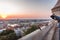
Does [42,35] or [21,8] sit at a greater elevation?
[21,8]

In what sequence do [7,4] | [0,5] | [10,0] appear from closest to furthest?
1. [0,5]
2. [7,4]
3. [10,0]

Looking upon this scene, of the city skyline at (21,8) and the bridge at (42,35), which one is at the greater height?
the city skyline at (21,8)

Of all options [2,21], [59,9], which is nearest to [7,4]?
[2,21]

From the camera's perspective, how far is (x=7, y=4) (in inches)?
64.1

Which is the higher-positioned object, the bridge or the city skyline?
the city skyline

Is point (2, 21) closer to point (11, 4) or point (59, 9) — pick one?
point (11, 4)

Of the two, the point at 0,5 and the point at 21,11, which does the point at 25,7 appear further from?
the point at 0,5

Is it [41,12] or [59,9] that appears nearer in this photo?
[41,12]

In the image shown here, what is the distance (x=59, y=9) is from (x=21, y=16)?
108 inches

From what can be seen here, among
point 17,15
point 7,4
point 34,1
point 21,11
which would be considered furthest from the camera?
point 34,1

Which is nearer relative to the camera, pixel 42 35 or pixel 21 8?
pixel 21 8

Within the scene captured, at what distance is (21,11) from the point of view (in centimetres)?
203

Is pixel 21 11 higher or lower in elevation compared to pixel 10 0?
lower

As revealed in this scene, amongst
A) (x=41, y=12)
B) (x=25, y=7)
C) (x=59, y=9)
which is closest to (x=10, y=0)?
(x=25, y=7)
